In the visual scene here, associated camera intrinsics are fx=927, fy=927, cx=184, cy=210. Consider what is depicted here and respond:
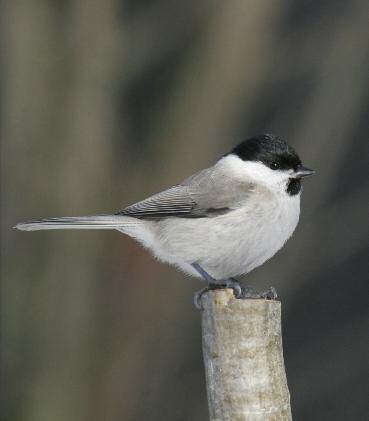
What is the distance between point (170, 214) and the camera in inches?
156

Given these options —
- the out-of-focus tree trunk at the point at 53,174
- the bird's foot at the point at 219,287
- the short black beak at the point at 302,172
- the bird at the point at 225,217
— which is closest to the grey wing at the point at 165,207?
the bird at the point at 225,217

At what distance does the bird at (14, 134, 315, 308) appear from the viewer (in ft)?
12.3

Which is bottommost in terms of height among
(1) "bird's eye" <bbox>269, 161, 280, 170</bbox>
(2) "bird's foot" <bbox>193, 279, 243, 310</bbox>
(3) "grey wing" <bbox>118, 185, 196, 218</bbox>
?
(2) "bird's foot" <bbox>193, 279, 243, 310</bbox>

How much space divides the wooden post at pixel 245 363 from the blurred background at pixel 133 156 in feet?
8.50

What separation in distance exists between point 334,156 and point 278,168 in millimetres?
1655

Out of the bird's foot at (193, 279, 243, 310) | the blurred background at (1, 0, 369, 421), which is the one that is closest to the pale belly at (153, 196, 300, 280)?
the bird's foot at (193, 279, 243, 310)

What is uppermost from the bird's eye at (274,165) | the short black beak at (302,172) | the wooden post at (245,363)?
the bird's eye at (274,165)

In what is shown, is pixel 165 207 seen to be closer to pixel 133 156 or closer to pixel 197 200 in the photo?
pixel 197 200

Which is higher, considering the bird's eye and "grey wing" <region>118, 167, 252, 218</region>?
the bird's eye

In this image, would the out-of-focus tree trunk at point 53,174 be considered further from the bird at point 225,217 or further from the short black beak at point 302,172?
the short black beak at point 302,172

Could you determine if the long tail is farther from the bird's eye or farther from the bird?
the bird's eye

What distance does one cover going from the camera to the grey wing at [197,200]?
3861 mm

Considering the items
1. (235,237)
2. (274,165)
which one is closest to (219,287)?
(235,237)

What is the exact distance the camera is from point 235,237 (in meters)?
3.74
